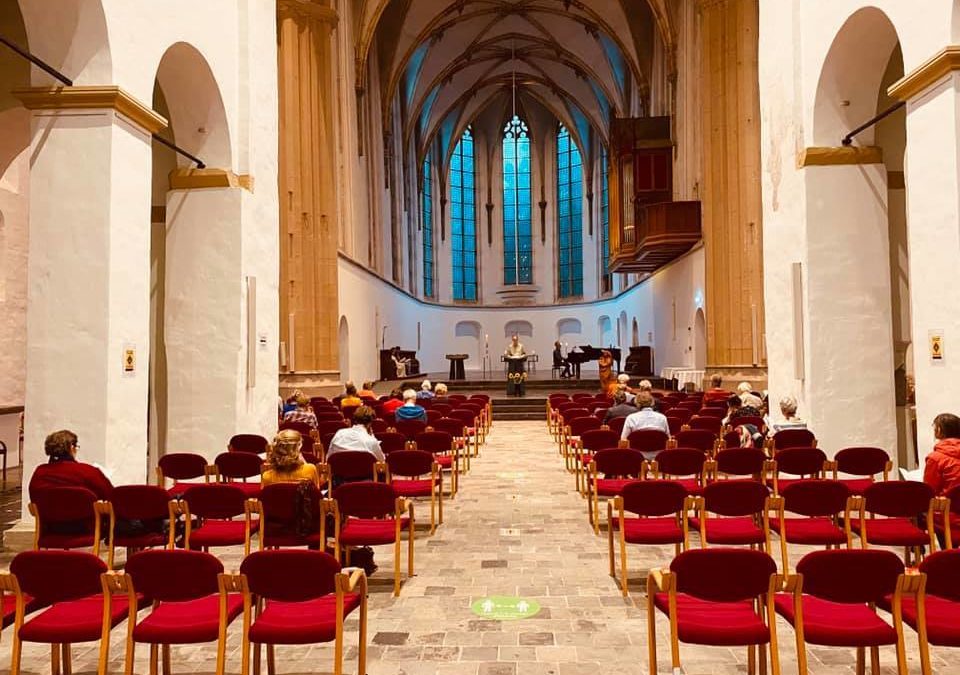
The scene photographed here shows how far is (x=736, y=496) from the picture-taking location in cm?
546

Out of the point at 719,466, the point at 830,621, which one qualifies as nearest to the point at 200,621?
the point at 830,621

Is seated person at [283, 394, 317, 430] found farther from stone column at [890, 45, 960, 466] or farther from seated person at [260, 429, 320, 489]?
stone column at [890, 45, 960, 466]

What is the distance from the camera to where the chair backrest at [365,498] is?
5773mm

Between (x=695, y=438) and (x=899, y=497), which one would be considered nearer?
(x=899, y=497)

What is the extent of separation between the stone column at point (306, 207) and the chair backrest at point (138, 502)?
1283cm

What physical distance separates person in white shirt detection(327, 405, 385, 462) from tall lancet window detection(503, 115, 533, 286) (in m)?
34.3

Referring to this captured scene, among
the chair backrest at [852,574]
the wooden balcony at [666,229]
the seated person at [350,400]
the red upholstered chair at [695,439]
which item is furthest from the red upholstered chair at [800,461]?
the wooden balcony at [666,229]

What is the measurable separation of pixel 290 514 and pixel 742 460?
13.3 feet

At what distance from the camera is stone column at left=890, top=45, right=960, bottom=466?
22.8 feet

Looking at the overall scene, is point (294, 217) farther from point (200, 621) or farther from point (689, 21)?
point (200, 621)

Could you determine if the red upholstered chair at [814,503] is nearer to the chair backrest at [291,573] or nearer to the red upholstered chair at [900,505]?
the red upholstered chair at [900,505]

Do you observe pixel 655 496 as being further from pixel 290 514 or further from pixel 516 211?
pixel 516 211

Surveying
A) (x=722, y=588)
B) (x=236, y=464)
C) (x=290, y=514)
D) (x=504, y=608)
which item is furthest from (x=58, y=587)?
(x=236, y=464)

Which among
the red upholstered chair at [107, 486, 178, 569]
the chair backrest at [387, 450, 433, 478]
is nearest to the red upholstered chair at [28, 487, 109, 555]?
the red upholstered chair at [107, 486, 178, 569]
